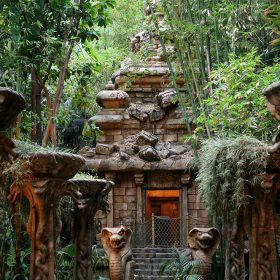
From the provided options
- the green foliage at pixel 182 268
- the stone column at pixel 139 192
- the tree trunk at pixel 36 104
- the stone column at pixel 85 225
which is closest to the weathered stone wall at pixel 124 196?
the stone column at pixel 139 192

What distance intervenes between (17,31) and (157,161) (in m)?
7.54

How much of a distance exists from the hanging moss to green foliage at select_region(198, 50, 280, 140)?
1.76 meters

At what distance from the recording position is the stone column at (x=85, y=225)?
1045 centimetres

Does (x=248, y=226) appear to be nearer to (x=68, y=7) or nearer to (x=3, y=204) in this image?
(x=3, y=204)

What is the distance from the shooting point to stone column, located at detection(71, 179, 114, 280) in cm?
1045

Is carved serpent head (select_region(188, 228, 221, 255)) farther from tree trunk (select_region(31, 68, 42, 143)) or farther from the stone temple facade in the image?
the stone temple facade

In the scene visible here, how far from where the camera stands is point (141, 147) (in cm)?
1738

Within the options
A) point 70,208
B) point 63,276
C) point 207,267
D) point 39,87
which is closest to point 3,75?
point 39,87

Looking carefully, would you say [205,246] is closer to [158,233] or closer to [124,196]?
[158,233]

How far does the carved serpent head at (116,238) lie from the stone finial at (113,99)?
21.6 ft

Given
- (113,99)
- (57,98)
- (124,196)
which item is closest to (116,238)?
(57,98)

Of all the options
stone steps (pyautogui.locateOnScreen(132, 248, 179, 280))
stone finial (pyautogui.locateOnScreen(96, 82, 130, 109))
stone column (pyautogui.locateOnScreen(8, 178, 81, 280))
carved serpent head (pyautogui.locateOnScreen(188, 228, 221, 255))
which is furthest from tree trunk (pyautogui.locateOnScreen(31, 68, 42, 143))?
stone finial (pyautogui.locateOnScreen(96, 82, 130, 109))

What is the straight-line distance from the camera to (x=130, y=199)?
17578mm

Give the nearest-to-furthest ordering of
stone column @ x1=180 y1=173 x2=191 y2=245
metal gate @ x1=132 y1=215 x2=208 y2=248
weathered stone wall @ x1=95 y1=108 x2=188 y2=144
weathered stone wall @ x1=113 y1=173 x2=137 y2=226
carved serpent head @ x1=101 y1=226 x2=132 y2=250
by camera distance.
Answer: carved serpent head @ x1=101 y1=226 x2=132 y2=250, metal gate @ x1=132 y1=215 x2=208 y2=248, stone column @ x1=180 y1=173 x2=191 y2=245, weathered stone wall @ x1=113 y1=173 x2=137 y2=226, weathered stone wall @ x1=95 y1=108 x2=188 y2=144
